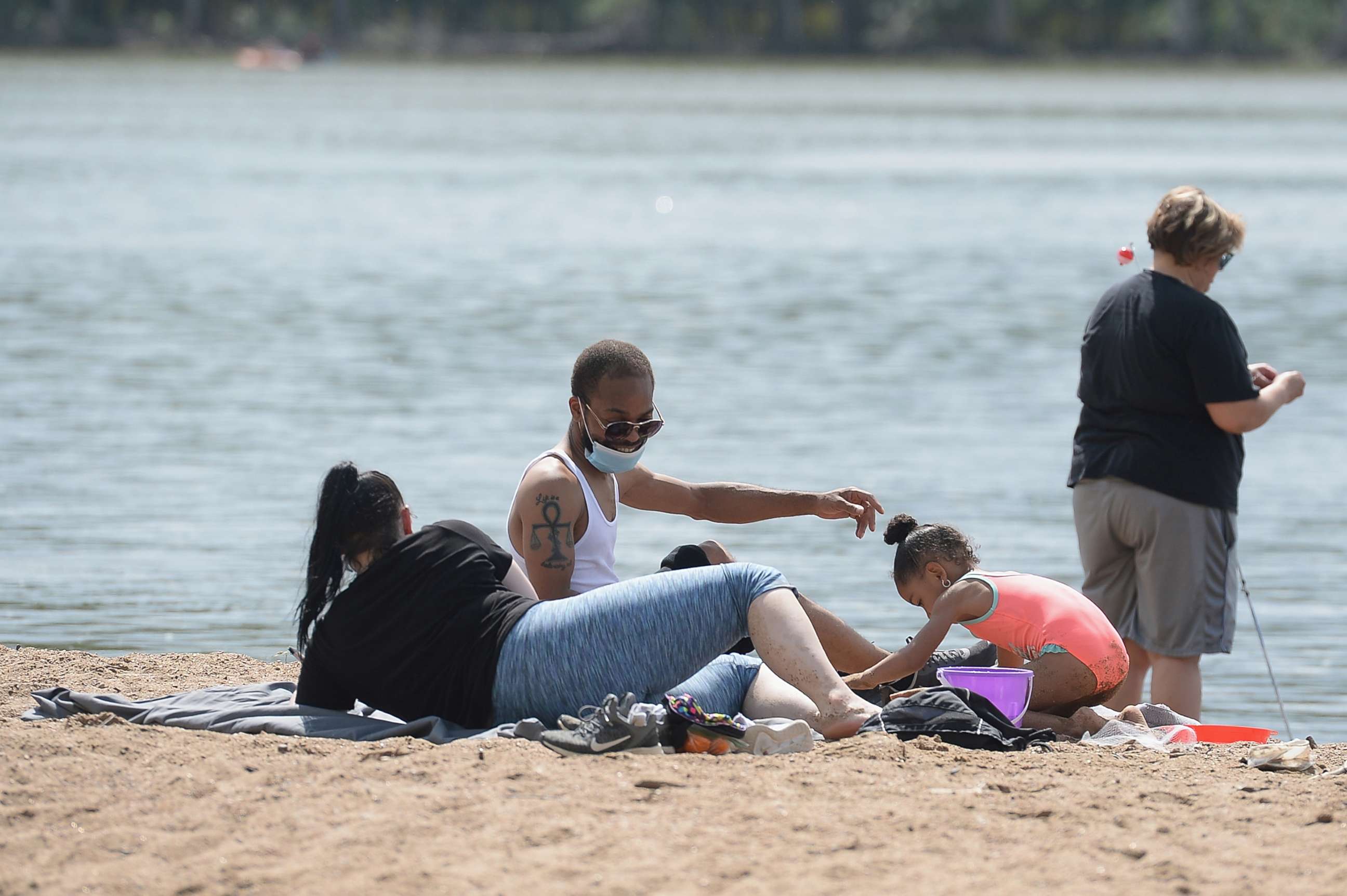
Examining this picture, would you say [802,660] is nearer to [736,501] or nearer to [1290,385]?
[736,501]

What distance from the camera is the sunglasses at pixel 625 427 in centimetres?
595

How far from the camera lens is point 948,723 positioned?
5.68 meters

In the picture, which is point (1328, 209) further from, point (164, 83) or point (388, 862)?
point (164, 83)

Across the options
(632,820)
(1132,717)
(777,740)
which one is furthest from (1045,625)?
(632,820)

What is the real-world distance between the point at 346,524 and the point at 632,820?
50.8 inches

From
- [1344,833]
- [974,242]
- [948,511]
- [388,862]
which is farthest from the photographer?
[974,242]

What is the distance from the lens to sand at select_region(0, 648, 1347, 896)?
4457mm

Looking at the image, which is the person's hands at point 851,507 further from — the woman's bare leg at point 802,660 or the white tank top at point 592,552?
the woman's bare leg at point 802,660

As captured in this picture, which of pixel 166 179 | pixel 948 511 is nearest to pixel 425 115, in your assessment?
pixel 166 179

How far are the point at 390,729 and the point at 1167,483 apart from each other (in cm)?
272

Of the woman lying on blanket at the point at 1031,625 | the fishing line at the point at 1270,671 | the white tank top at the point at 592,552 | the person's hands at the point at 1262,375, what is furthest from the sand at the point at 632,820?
the person's hands at the point at 1262,375

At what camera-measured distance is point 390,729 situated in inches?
222

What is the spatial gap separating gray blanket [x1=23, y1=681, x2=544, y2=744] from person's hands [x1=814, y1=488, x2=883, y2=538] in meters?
1.38

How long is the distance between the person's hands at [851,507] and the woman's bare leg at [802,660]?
0.83 metres
